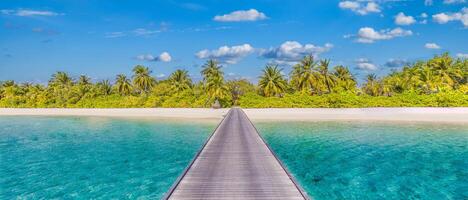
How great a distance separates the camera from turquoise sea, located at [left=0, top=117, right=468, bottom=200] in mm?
14109

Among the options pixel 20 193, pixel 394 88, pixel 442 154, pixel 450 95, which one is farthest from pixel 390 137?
pixel 394 88

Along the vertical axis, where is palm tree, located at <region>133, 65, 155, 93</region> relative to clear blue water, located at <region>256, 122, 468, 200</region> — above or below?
above

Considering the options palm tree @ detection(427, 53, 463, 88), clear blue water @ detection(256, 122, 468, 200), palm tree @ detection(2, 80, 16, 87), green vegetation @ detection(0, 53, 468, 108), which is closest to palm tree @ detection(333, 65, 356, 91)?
green vegetation @ detection(0, 53, 468, 108)

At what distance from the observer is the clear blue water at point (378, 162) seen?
14102 mm

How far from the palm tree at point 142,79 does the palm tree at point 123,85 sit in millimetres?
1734

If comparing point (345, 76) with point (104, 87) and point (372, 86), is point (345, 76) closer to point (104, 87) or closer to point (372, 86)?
point (372, 86)

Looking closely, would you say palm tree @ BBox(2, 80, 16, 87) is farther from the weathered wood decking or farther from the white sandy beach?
the weathered wood decking

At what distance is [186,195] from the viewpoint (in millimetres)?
10523

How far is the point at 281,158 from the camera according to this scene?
68.0ft

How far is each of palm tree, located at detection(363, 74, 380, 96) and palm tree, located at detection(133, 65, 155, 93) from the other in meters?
54.9

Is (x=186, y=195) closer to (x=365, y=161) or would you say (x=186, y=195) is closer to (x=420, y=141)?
(x=365, y=161)

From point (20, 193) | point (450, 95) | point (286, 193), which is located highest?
point (450, 95)

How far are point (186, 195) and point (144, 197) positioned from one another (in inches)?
136

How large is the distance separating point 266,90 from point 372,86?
115 ft
